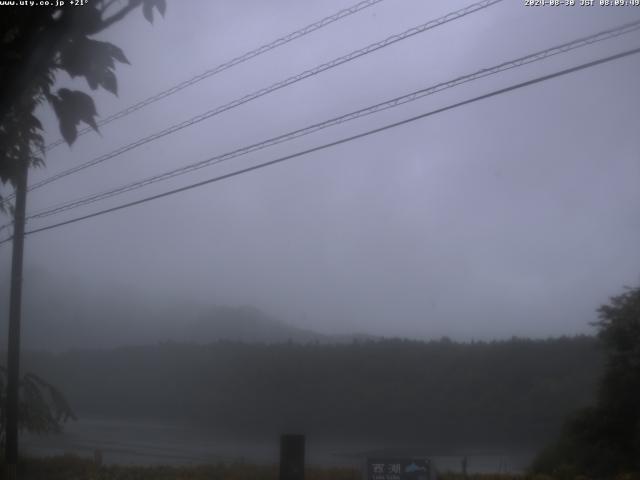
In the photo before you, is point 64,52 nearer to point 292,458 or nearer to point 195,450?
point 292,458

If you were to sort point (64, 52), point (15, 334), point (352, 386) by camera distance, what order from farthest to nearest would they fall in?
point (352, 386) → point (15, 334) → point (64, 52)

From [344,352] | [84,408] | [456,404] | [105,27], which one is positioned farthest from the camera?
[84,408]

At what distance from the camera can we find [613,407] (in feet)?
57.4

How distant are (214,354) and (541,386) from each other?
22474 mm

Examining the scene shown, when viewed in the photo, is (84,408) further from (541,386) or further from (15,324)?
(15,324)

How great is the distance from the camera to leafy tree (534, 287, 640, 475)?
1689 centimetres

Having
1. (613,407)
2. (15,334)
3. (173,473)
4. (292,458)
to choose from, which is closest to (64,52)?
(292,458)

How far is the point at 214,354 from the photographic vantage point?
45469 millimetres

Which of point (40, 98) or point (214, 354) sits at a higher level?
point (40, 98)

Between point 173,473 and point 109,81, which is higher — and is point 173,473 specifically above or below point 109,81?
below

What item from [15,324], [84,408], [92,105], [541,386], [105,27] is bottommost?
[84,408]

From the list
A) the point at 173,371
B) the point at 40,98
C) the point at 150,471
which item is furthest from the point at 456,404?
the point at 40,98

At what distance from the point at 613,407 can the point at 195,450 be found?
13368 millimetres

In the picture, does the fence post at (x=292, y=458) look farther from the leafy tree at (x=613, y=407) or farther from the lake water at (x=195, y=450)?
the leafy tree at (x=613, y=407)
